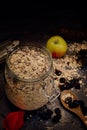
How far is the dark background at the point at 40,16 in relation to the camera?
1509 mm

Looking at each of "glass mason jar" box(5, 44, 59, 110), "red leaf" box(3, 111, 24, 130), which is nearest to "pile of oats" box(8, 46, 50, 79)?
"glass mason jar" box(5, 44, 59, 110)

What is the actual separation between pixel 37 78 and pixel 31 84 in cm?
3

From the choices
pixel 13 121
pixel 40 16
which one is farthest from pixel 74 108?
pixel 40 16

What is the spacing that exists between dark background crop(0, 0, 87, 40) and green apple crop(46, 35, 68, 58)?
0.11 m

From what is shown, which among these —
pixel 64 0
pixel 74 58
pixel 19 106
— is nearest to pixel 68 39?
pixel 74 58

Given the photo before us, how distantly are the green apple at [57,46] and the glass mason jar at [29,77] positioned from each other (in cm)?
15

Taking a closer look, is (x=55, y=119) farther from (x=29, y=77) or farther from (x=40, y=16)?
(x=40, y=16)

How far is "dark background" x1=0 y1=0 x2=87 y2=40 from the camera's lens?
4.95 ft

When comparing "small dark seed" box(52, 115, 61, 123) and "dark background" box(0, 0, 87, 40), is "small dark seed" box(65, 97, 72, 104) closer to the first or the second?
"small dark seed" box(52, 115, 61, 123)

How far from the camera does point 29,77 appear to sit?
3.82 ft

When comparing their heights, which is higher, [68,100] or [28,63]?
[28,63]

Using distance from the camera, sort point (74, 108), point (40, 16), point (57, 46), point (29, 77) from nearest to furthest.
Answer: point (29, 77) < point (74, 108) < point (57, 46) < point (40, 16)

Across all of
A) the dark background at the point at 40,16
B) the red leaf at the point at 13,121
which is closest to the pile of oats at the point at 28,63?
the red leaf at the point at 13,121

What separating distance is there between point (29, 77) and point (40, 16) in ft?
1.52
